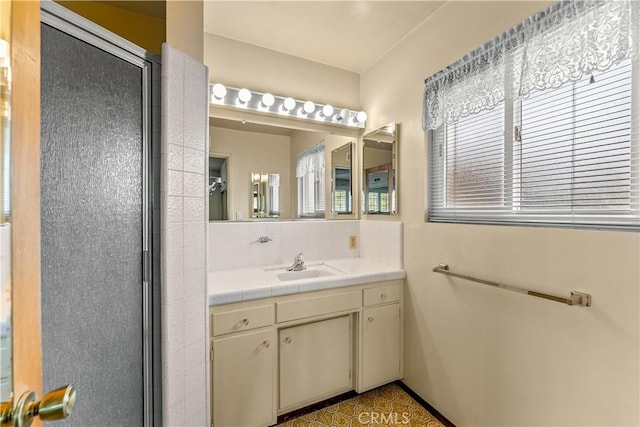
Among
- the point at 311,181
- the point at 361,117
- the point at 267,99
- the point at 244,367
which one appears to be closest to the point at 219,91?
the point at 267,99

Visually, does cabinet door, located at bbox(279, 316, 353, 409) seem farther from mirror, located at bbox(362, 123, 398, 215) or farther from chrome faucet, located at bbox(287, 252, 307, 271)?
mirror, located at bbox(362, 123, 398, 215)

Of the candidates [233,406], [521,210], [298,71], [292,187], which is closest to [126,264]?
[233,406]

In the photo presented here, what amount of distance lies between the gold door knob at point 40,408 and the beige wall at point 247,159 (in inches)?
58.7

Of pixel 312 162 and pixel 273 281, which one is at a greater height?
pixel 312 162

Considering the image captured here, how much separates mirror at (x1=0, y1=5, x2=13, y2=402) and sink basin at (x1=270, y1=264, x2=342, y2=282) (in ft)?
4.70

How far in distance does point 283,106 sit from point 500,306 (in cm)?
182

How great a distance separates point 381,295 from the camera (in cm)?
187

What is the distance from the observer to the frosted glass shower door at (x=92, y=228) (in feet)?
2.58

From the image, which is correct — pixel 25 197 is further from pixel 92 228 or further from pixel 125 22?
pixel 125 22

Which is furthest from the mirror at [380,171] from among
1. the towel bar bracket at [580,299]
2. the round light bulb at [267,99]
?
the towel bar bracket at [580,299]

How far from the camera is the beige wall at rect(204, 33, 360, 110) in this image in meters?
1.90

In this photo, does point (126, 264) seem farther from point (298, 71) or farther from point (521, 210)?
point (298, 71)

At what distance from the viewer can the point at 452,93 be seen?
1.56 meters

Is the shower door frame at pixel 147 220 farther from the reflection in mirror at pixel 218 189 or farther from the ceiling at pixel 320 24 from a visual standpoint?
the ceiling at pixel 320 24
